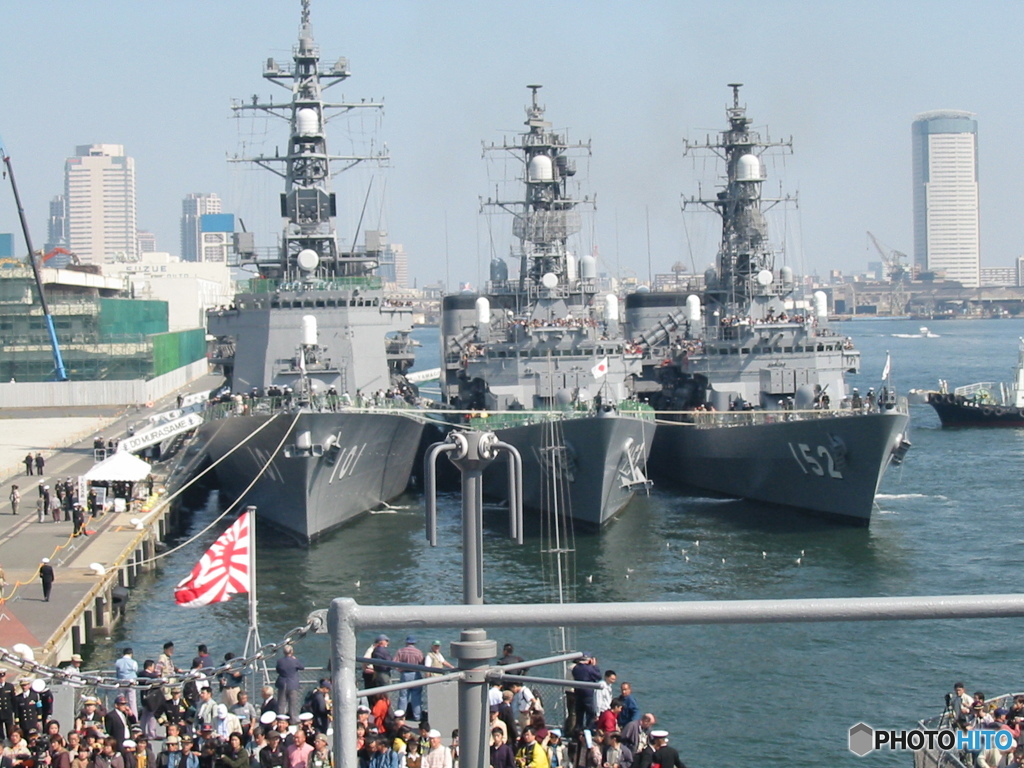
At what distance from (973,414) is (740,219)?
2365cm

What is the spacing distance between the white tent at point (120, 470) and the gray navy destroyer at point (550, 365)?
7999 mm

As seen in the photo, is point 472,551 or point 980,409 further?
point 980,409

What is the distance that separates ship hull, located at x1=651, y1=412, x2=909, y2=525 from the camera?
3081cm

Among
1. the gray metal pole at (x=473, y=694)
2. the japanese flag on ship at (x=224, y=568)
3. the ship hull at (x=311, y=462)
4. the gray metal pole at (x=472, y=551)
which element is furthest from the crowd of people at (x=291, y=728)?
the ship hull at (x=311, y=462)

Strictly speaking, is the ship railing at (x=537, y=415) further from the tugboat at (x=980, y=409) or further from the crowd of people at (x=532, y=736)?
the tugboat at (x=980, y=409)

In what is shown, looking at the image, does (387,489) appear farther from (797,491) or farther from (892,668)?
(892,668)

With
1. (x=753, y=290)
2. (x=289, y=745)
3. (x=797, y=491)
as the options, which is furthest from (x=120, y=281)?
(x=289, y=745)

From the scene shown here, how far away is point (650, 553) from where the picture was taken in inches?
1123

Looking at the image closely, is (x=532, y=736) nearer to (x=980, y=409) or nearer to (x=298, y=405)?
(x=298, y=405)

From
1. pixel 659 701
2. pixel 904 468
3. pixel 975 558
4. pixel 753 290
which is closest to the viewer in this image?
pixel 659 701

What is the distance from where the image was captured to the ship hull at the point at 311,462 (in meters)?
29.1

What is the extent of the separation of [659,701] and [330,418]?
46.6ft

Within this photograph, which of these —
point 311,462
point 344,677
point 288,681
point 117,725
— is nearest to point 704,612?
point 344,677

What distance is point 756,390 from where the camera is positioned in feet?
121
